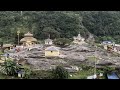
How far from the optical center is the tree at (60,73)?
330 cm

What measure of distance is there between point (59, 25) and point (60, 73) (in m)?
0.65

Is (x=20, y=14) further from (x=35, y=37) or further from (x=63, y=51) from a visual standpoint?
(x=63, y=51)

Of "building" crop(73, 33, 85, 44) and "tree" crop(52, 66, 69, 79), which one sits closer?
"tree" crop(52, 66, 69, 79)

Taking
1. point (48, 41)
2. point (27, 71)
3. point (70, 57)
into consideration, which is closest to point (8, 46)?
point (27, 71)

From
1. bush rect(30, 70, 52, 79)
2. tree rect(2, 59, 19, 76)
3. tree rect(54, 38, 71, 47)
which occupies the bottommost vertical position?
bush rect(30, 70, 52, 79)

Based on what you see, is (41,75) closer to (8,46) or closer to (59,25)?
(8,46)

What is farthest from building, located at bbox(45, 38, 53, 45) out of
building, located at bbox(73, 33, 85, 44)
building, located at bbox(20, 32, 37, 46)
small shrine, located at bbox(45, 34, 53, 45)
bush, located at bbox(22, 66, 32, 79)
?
bush, located at bbox(22, 66, 32, 79)

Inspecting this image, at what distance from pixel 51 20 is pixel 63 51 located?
43cm

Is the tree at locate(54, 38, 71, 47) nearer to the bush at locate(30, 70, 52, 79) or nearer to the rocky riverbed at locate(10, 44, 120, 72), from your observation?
the rocky riverbed at locate(10, 44, 120, 72)

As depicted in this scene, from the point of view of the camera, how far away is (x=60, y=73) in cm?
331

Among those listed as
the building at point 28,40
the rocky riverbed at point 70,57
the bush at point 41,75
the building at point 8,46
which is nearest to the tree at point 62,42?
the rocky riverbed at point 70,57

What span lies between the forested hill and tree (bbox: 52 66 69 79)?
422 mm

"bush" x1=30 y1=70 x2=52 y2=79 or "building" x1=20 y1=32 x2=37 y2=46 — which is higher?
"building" x1=20 y1=32 x2=37 y2=46

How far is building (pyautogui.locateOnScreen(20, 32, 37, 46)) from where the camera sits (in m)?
3.45
